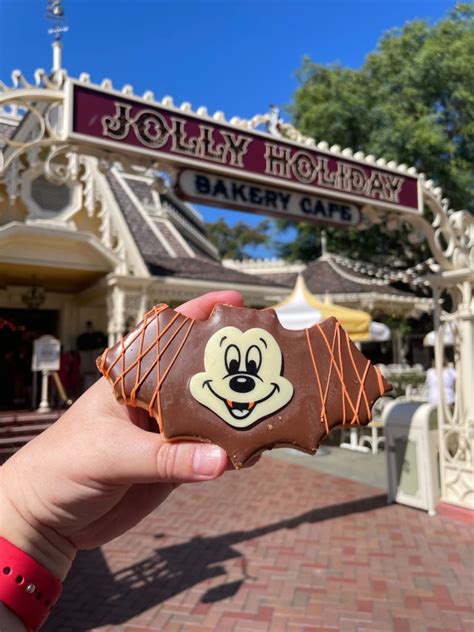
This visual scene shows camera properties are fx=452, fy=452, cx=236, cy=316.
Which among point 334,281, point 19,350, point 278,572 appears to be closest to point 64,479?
point 278,572

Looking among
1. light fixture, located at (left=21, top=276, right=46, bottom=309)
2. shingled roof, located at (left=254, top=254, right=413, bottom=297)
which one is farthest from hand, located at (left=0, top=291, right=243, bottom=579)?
shingled roof, located at (left=254, top=254, right=413, bottom=297)

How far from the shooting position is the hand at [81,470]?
1358 mm

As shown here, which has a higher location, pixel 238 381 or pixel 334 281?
pixel 334 281

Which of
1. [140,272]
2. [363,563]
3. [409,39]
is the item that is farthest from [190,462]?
[409,39]

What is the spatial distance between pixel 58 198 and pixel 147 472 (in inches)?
372

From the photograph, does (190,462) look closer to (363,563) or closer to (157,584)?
(157,584)

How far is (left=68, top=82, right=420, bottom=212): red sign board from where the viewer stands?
3.61 m

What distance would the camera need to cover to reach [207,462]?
136cm

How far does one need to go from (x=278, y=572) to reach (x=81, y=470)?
3597 mm

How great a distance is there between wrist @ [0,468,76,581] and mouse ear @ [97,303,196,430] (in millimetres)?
465

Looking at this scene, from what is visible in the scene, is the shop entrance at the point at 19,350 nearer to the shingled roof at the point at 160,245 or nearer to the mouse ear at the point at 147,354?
the shingled roof at the point at 160,245

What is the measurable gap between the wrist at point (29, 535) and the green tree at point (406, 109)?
46.1 feet

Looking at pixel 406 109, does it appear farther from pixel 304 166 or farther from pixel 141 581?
pixel 141 581

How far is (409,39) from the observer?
1482 centimetres
